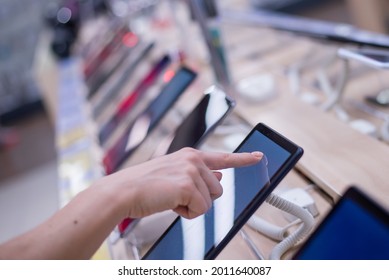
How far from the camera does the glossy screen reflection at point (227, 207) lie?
2.29ft

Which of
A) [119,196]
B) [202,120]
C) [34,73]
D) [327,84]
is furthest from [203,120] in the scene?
[34,73]

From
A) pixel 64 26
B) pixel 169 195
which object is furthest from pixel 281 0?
pixel 169 195

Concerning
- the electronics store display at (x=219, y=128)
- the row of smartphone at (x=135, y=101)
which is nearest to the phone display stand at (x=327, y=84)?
the electronics store display at (x=219, y=128)

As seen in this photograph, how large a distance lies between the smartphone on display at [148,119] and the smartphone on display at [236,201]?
1.72 feet

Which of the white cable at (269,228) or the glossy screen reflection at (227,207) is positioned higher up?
the glossy screen reflection at (227,207)

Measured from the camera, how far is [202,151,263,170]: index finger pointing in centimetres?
66

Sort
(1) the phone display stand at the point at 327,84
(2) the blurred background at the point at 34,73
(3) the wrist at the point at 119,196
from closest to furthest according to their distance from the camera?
1. (3) the wrist at the point at 119,196
2. (1) the phone display stand at the point at 327,84
3. (2) the blurred background at the point at 34,73

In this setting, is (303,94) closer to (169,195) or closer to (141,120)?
(141,120)

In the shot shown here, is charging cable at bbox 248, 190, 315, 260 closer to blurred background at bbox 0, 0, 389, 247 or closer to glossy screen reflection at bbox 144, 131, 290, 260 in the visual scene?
glossy screen reflection at bbox 144, 131, 290, 260

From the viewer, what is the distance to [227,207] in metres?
0.73

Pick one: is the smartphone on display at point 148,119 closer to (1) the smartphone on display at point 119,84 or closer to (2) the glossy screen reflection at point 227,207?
(2) the glossy screen reflection at point 227,207

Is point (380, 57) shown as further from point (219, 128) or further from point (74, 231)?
point (74, 231)

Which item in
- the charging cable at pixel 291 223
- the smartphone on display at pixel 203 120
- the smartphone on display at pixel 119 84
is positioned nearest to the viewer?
the charging cable at pixel 291 223

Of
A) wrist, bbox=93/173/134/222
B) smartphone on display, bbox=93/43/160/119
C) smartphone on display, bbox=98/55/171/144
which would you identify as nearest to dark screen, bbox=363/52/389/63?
wrist, bbox=93/173/134/222
